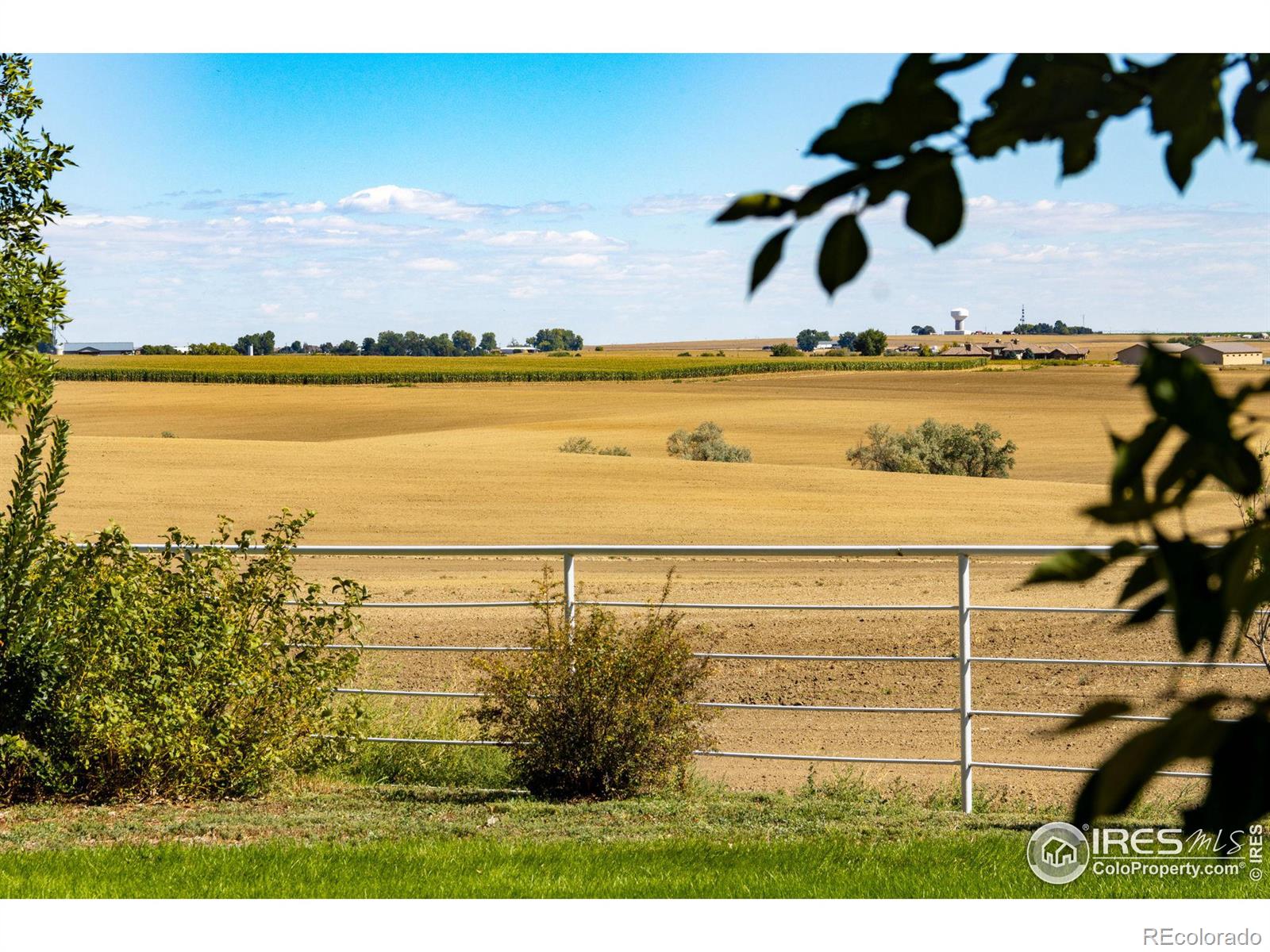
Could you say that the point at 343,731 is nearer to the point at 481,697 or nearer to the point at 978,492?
the point at 481,697

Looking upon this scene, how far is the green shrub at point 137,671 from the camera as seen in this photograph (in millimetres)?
6039

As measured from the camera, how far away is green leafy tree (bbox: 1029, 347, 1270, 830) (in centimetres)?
98

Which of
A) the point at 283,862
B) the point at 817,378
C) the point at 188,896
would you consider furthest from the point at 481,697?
the point at 817,378

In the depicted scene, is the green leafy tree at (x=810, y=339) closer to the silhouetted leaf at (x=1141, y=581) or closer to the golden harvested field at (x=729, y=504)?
the golden harvested field at (x=729, y=504)

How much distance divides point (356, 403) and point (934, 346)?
109ft

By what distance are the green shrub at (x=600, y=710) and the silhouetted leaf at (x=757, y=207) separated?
5.30 meters

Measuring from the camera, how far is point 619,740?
248 inches

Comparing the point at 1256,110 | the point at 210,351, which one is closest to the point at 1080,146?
the point at 1256,110

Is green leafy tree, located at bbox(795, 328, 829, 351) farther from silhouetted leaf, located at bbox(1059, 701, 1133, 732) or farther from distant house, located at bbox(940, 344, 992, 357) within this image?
silhouetted leaf, located at bbox(1059, 701, 1133, 732)

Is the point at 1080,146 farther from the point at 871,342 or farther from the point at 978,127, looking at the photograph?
the point at 871,342

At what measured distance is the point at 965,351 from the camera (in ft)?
187

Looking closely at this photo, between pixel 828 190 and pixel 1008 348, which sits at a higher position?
pixel 1008 348

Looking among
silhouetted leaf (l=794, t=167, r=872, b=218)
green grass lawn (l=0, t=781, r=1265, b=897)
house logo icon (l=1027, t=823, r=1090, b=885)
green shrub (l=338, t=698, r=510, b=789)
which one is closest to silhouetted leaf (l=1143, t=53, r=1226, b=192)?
silhouetted leaf (l=794, t=167, r=872, b=218)

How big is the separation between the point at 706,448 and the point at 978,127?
43286 mm
